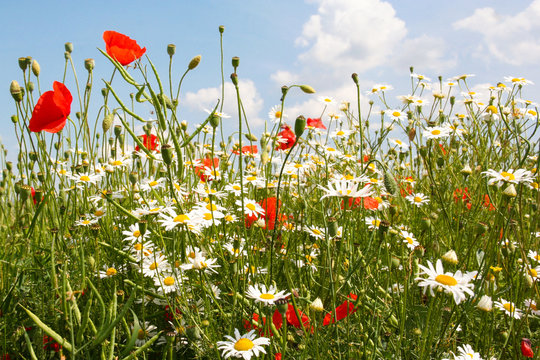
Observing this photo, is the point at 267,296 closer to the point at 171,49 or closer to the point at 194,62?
the point at 194,62

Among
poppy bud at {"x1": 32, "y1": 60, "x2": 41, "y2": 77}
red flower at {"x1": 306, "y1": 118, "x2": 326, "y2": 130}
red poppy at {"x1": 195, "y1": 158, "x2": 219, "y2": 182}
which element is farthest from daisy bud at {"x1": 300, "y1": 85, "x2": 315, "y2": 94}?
red flower at {"x1": 306, "y1": 118, "x2": 326, "y2": 130}

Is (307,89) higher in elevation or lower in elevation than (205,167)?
higher

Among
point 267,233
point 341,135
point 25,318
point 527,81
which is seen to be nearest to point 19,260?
point 25,318

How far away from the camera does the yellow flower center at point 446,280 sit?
3.94ft

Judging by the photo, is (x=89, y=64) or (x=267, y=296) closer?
(x=267, y=296)

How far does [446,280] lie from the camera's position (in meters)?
1.21

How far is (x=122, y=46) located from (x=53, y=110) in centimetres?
33

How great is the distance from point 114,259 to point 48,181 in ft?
2.07

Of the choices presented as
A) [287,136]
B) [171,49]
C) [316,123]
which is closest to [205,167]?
[287,136]

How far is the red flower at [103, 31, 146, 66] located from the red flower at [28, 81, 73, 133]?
217 mm

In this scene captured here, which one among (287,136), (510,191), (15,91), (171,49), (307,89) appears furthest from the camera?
(287,136)

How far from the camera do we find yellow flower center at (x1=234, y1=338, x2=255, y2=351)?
1.15 m

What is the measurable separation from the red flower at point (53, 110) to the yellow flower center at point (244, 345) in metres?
0.93

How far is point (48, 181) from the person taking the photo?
2238mm
